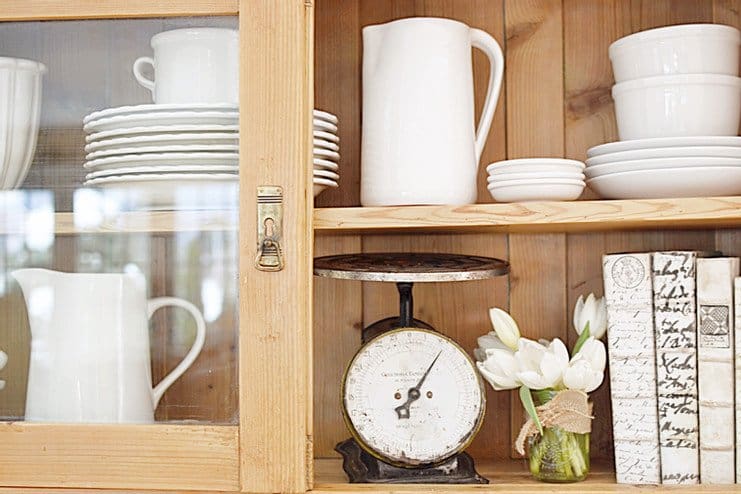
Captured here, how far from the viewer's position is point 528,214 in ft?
3.71

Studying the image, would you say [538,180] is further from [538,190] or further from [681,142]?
[681,142]

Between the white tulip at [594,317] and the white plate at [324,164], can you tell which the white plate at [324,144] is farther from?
the white tulip at [594,317]

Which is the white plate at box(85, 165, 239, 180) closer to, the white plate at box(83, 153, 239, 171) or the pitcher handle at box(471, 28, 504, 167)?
the white plate at box(83, 153, 239, 171)

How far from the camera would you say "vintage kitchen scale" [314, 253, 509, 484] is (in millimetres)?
1169

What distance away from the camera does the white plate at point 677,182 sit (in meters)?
1.14

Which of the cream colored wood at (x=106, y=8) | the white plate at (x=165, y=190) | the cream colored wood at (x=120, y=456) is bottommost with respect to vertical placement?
the cream colored wood at (x=120, y=456)

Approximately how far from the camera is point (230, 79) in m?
1.12

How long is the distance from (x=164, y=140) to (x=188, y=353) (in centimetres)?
25

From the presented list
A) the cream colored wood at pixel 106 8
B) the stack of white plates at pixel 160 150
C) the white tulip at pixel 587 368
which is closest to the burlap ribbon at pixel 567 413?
the white tulip at pixel 587 368

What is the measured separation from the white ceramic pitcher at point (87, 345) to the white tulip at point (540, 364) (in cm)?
43

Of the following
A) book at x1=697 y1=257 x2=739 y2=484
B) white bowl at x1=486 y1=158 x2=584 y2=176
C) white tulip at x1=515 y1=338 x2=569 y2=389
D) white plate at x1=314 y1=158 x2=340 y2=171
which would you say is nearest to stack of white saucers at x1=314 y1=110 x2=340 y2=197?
white plate at x1=314 y1=158 x2=340 y2=171

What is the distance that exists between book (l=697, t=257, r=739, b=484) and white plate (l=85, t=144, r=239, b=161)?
58 centimetres

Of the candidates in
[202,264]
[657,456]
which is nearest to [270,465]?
[202,264]

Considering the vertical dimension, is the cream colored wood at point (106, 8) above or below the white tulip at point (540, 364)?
above
